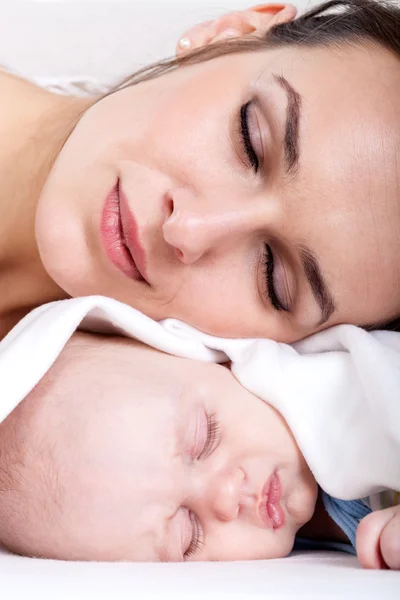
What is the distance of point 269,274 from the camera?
1116 mm

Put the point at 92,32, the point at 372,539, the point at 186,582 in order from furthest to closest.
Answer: the point at 92,32 < the point at 372,539 < the point at 186,582

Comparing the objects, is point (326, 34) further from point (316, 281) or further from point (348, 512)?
point (348, 512)

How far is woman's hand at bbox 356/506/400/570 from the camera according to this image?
83 centimetres

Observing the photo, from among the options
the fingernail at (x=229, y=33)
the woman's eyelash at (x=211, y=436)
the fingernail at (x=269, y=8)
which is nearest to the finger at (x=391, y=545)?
the woman's eyelash at (x=211, y=436)

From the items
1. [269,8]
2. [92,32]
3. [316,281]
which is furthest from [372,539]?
[92,32]

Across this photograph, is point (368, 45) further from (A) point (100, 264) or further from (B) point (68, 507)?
(B) point (68, 507)

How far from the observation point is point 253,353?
45.4 inches

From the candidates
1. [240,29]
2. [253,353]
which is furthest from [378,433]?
[240,29]

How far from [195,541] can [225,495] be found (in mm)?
83

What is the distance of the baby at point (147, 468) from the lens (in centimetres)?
97

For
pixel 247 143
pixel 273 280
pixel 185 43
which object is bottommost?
pixel 273 280

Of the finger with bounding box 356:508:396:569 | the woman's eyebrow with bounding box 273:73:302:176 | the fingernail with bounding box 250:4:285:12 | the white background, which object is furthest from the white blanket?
the white background

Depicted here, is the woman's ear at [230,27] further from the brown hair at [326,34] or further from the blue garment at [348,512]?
the blue garment at [348,512]

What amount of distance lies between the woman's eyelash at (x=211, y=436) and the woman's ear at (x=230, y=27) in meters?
0.69
